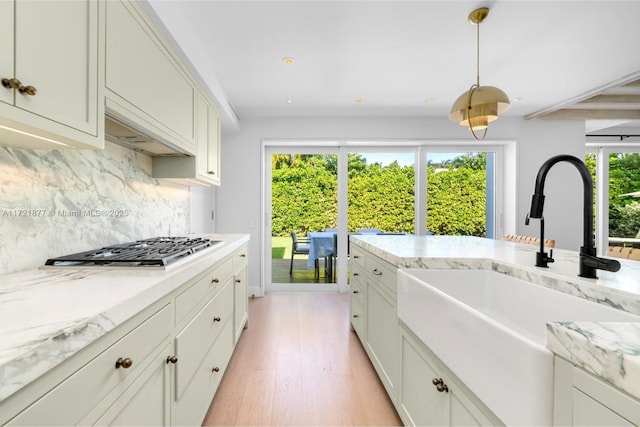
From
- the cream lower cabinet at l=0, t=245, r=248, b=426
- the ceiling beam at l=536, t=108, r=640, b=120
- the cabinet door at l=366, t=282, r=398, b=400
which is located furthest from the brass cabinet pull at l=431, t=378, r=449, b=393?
the ceiling beam at l=536, t=108, r=640, b=120

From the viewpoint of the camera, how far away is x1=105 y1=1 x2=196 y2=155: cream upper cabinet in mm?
1183

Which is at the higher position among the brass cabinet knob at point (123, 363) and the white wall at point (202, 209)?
the white wall at point (202, 209)

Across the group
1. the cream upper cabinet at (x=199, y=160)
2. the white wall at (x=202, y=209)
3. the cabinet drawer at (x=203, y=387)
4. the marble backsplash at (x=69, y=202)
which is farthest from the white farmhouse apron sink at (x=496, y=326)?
the white wall at (x=202, y=209)

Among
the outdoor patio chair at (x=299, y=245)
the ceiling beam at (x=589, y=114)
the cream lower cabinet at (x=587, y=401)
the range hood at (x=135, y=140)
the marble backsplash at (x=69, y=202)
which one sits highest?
the ceiling beam at (x=589, y=114)

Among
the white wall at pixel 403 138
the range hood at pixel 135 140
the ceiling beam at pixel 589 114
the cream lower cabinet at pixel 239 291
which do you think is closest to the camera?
the range hood at pixel 135 140

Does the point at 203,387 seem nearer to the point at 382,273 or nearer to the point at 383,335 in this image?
the point at 383,335

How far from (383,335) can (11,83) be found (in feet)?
6.24

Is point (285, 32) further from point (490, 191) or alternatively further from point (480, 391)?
point (490, 191)

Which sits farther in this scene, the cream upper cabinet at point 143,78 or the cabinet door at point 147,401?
the cream upper cabinet at point 143,78

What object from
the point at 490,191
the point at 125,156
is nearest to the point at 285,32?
the point at 125,156

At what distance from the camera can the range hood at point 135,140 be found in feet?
4.54

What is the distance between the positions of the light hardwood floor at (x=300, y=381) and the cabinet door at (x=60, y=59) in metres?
1.63

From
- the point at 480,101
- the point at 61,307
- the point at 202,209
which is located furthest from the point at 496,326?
the point at 202,209

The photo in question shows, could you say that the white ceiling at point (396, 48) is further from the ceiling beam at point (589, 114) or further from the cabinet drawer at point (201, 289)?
the cabinet drawer at point (201, 289)
